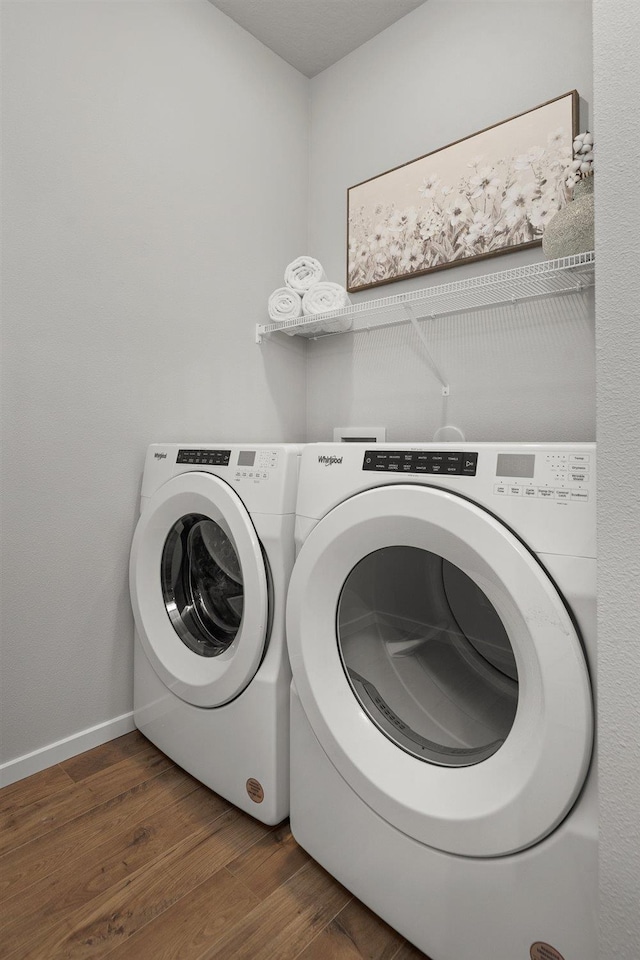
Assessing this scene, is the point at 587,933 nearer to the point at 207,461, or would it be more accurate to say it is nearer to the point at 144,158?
the point at 207,461

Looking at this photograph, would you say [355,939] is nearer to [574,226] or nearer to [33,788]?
[33,788]

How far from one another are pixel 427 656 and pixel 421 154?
5.86 feet

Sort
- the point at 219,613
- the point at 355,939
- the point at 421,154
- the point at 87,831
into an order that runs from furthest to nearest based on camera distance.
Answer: the point at 421,154 → the point at 219,613 → the point at 87,831 → the point at 355,939

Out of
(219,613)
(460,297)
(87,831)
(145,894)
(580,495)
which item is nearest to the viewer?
(580,495)

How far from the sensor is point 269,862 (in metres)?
1.17

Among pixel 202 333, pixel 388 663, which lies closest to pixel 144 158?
pixel 202 333

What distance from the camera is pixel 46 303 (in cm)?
146

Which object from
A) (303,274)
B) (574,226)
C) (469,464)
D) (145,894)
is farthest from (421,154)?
(145,894)

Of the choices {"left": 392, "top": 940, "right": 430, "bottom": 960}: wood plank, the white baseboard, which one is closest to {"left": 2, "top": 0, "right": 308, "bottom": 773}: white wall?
the white baseboard

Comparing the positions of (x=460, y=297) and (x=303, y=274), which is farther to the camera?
(x=303, y=274)

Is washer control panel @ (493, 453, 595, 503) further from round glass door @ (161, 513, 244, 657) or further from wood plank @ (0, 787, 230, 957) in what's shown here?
wood plank @ (0, 787, 230, 957)

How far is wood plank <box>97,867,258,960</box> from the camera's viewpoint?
961 mm

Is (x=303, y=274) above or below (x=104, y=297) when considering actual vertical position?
above

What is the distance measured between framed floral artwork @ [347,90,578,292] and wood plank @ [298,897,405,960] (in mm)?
1797
